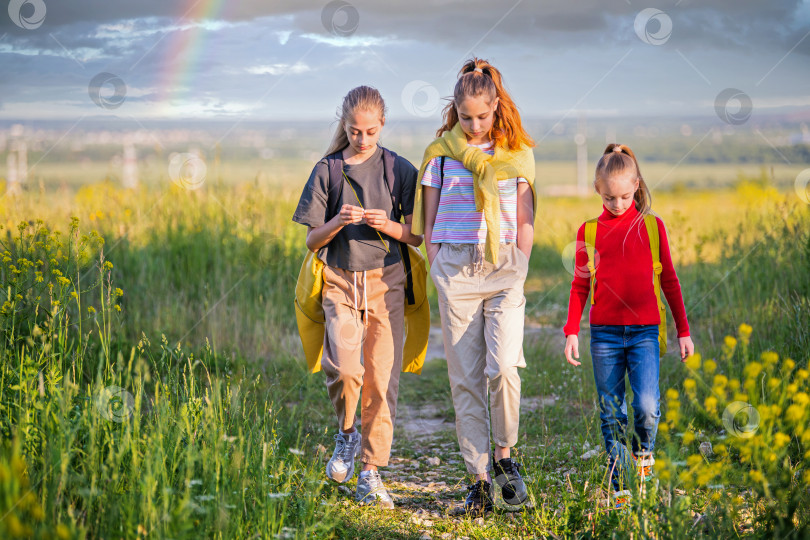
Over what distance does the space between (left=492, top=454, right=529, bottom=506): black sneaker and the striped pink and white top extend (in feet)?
3.74

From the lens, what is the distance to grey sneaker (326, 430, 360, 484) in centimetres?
372

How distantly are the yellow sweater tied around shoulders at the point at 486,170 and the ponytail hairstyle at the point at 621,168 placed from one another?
1.19 feet

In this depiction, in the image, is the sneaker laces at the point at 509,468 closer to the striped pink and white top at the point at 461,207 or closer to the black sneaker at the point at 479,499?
the black sneaker at the point at 479,499

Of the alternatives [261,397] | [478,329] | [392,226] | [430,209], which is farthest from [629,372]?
[261,397]

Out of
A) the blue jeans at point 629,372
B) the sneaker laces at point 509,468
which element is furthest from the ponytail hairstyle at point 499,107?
the sneaker laces at point 509,468

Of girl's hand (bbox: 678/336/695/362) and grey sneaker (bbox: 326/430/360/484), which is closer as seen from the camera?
girl's hand (bbox: 678/336/695/362)

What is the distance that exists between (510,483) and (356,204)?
1665mm

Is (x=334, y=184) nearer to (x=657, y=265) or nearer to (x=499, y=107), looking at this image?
(x=499, y=107)

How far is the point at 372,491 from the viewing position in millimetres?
3611

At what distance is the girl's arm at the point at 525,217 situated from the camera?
3541 millimetres

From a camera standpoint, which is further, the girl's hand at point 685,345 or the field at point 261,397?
the girl's hand at point 685,345

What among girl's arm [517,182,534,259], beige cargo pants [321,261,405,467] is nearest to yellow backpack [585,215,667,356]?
girl's arm [517,182,534,259]

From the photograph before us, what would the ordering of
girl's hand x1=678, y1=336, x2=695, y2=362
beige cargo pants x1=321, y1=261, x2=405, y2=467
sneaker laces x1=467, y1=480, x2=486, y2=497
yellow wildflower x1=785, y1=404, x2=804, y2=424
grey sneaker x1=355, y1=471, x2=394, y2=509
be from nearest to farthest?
yellow wildflower x1=785, y1=404, x2=804, y2=424 → girl's hand x1=678, y1=336, x2=695, y2=362 → sneaker laces x1=467, y1=480, x2=486, y2=497 → grey sneaker x1=355, y1=471, x2=394, y2=509 → beige cargo pants x1=321, y1=261, x2=405, y2=467

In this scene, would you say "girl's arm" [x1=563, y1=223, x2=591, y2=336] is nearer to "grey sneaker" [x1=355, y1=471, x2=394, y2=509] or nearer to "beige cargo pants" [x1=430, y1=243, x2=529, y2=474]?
"beige cargo pants" [x1=430, y1=243, x2=529, y2=474]
